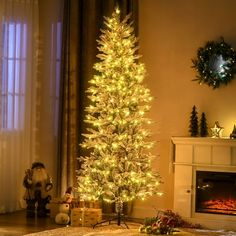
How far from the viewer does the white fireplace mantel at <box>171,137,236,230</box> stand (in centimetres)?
627

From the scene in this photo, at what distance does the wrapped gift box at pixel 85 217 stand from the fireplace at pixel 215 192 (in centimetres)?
114

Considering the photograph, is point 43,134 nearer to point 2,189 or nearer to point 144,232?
point 2,189

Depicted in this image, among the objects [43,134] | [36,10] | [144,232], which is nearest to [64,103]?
[43,134]

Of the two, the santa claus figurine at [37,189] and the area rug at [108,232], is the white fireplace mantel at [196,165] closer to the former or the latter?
the area rug at [108,232]

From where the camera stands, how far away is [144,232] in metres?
5.54

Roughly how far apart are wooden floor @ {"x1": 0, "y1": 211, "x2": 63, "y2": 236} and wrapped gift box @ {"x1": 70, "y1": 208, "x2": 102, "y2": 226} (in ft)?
0.66

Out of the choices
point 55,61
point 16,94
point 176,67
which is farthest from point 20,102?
point 176,67

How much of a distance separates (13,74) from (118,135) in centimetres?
180

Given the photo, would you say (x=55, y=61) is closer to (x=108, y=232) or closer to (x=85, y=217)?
(x=85, y=217)

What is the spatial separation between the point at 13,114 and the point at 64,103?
25.6 inches

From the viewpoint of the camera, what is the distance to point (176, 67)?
6871 mm

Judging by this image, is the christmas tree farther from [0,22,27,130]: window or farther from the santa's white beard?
[0,22,27,130]: window

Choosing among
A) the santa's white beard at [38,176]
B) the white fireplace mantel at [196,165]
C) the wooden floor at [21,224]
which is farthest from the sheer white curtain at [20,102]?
the white fireplace mantel at [196,165]

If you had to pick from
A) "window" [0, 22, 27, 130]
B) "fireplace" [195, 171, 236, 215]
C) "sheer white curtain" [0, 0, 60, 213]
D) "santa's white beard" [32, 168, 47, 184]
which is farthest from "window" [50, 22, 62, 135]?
"fireplace" [195, 171, 236, 215]
